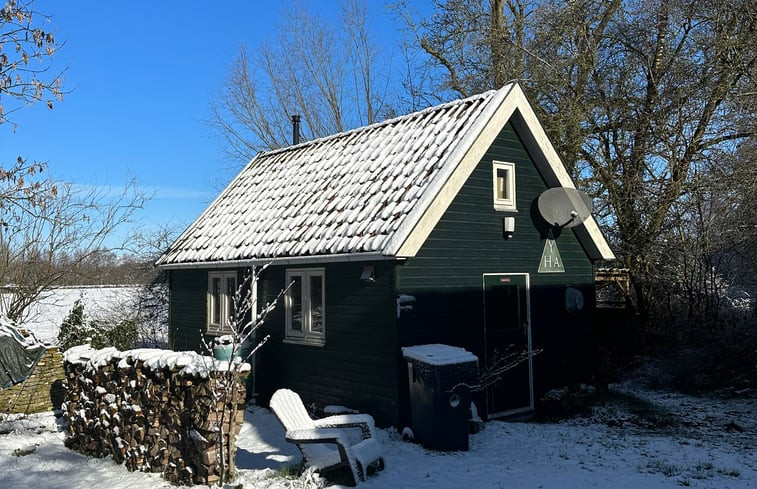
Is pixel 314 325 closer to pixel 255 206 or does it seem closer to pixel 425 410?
pixel 425 410

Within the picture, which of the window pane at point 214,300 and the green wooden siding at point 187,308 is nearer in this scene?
the window pane at point 214,300

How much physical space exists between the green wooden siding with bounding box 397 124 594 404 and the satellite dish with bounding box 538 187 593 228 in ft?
1.11

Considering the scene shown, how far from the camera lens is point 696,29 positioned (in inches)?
645

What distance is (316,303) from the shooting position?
10688mm

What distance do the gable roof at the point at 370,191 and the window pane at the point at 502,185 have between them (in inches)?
30.7

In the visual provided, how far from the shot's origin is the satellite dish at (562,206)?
439 inches

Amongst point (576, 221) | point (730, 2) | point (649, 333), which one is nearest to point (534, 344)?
point (576, 221)

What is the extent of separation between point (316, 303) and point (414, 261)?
219 centimetres

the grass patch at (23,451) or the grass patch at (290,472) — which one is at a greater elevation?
the grass patch at (290,472)

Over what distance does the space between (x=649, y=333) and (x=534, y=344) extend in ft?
19.2

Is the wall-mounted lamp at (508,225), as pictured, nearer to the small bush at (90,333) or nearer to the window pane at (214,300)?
the window pane at (214,300)

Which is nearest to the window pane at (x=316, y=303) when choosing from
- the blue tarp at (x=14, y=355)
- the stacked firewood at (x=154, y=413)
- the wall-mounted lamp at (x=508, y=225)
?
the stacked firewood at (x=154, y=413)

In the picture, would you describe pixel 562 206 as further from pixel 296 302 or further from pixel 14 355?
pixel 14 355

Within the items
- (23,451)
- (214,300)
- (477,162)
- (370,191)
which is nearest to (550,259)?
(477,162)
